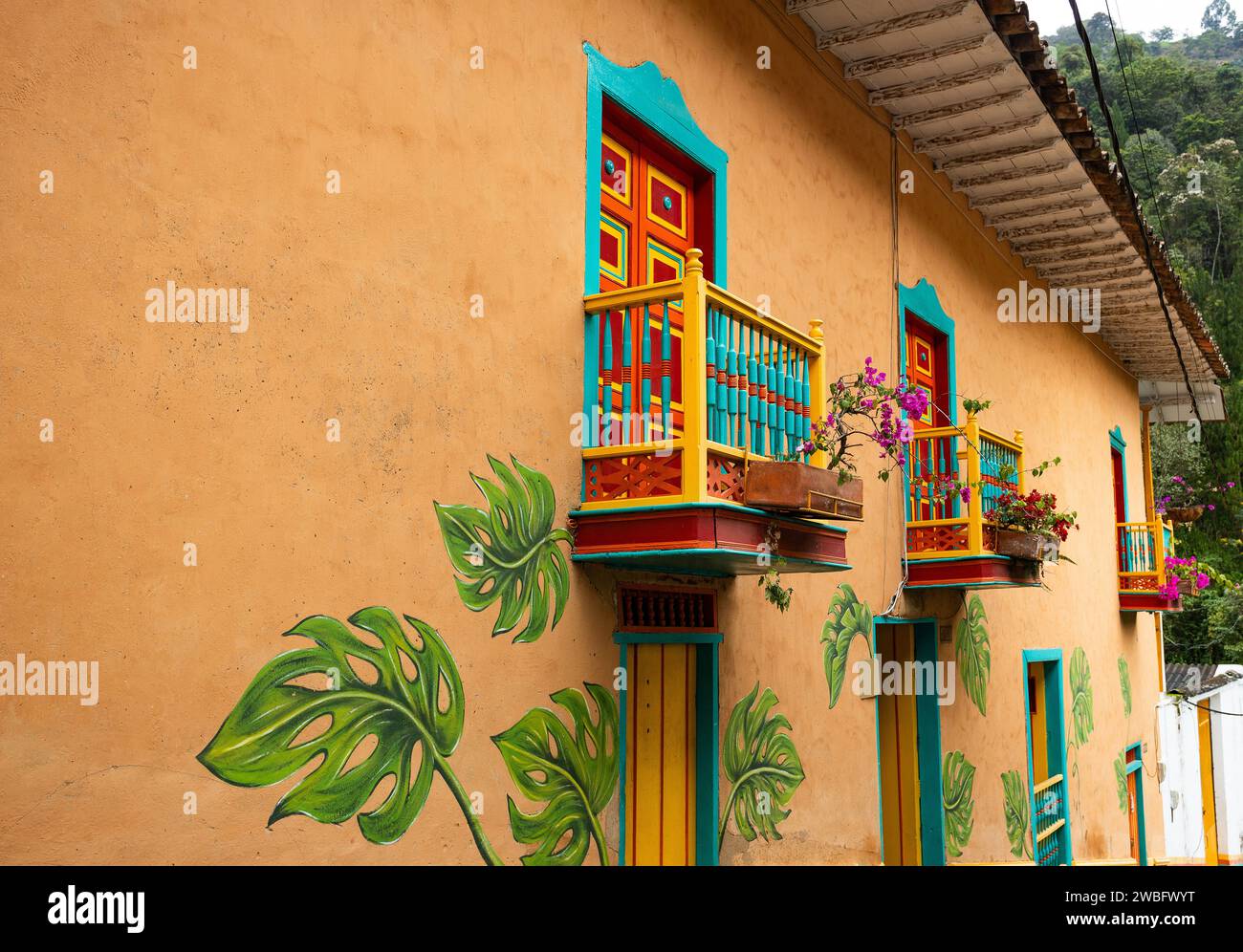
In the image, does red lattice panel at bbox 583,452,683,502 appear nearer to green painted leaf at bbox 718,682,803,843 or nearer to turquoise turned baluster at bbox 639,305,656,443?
turquoise turned baluster at bbox 639,305,656,443

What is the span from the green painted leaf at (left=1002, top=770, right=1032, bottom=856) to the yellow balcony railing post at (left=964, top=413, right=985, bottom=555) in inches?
122

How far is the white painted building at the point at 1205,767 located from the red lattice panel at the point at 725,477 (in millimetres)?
16078

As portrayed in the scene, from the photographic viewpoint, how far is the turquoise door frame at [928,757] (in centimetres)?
838

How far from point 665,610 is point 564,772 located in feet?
3.55

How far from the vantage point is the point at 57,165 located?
2.92 metres

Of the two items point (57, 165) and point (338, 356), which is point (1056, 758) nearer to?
point (338, 356)

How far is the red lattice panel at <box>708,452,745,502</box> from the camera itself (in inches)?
176

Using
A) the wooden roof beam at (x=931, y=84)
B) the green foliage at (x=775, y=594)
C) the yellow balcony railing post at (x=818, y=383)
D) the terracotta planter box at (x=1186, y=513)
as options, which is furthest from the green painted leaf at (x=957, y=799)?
the terracotta planter box at (x=1186, y=513)

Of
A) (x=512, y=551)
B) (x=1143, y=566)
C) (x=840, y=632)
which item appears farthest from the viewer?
(x=1143, y=566)

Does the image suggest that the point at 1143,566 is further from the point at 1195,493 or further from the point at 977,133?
the point at 1195,493

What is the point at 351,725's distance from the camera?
356 centimetres

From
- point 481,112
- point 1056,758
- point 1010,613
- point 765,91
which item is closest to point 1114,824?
point 1056,758

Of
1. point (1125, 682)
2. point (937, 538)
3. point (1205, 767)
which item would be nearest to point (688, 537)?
point (937, 538)

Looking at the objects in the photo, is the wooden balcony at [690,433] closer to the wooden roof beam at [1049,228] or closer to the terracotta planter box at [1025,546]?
the terracotta planter box at [1025,546]
